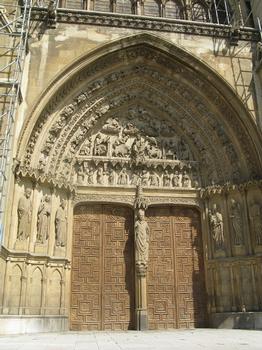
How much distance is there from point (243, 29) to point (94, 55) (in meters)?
4.41

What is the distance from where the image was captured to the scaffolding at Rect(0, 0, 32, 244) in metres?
7.55

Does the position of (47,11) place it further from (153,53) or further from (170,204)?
(170,204)

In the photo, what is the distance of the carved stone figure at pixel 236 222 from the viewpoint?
9.23 m

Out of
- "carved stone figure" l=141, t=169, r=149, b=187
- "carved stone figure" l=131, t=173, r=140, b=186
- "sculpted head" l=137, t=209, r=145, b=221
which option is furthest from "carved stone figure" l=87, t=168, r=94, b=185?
"sculpted head" l=137, t=209, r=145, b=221

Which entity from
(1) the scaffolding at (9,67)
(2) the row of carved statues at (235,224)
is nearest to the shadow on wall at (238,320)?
(2) the row of carved statues at (235,224)

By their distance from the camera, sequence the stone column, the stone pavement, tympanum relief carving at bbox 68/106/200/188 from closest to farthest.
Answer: the stone pavement, the stone column, tympanum relief carving at bbox 68/106/200/188

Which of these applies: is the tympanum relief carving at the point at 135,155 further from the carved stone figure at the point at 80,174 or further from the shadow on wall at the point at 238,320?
the shadow on wall at the point at 238,320

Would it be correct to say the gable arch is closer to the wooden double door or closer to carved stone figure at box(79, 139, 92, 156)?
carved stone figure at box(79, 139, 92, 156)

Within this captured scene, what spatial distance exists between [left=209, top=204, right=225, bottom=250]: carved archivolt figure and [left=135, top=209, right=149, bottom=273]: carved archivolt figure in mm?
1668

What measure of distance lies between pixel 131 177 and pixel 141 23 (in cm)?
422

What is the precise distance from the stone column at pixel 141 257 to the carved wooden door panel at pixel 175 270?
272mm

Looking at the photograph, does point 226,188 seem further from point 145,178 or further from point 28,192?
point 28,192

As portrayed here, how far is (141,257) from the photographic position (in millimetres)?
9109

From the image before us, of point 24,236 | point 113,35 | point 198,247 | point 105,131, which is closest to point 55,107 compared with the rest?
point 105,131
